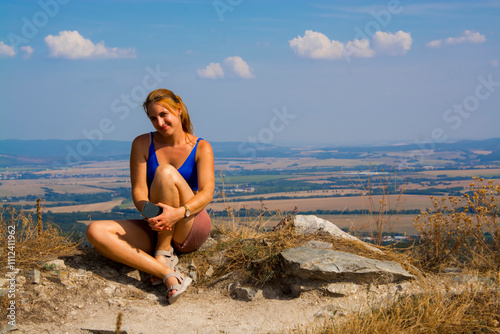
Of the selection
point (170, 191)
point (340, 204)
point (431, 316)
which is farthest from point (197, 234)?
point (340, 204)

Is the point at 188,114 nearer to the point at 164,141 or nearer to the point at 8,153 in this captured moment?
the point at 164,141

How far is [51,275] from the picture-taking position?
455cm

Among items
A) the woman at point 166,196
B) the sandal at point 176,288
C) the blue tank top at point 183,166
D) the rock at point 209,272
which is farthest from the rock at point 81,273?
the rock at point 209,272

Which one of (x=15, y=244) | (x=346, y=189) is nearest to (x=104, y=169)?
(x=346, y=189)

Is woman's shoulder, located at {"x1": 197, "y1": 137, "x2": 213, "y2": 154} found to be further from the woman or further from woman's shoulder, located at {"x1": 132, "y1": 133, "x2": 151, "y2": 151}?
woman's shoulder, located at {"x1": 132, "y1": 133, "x2": 151, "y2": 151}

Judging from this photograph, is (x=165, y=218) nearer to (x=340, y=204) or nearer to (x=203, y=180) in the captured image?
(x=203, y=180)

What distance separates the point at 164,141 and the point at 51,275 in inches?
70.9

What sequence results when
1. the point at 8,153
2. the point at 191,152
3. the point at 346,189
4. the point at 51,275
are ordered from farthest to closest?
1. the point at 8,153
2. the point at 346,189
3. the point at 191,152
4. the point at 51,275

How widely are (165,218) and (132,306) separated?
916mm

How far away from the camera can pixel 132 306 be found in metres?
4.35

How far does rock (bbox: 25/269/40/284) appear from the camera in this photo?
172 inches

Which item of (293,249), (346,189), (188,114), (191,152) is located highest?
(188,114)

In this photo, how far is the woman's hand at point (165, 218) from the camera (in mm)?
4305

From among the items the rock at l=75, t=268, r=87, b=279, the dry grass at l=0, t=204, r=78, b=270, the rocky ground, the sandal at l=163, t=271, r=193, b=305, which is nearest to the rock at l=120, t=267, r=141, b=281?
the rocky ground
